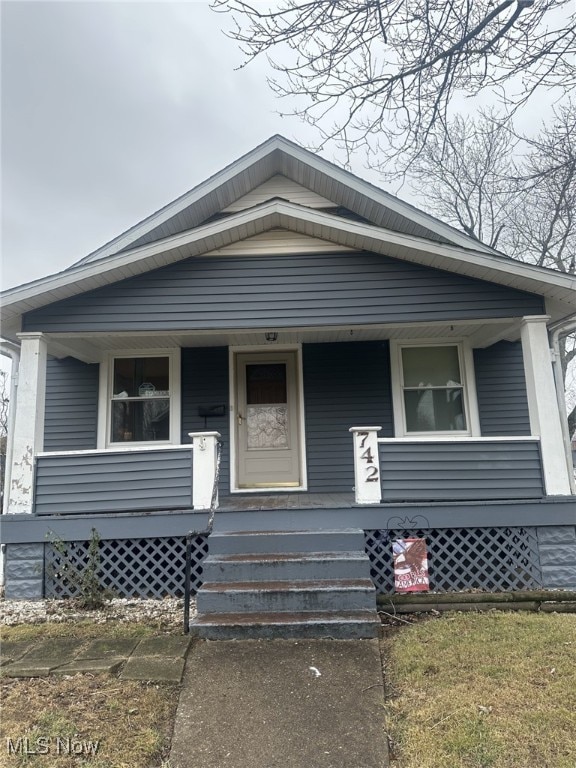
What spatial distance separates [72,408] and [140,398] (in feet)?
3.85

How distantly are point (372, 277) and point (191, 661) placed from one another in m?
4.28

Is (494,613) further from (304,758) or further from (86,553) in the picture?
(86,553)

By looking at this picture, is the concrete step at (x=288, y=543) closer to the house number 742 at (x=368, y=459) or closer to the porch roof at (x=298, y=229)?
the house number 742 at (x=368, y=459)

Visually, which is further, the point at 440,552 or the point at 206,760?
the point at 440,552

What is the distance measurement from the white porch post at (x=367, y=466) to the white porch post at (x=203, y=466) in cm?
157

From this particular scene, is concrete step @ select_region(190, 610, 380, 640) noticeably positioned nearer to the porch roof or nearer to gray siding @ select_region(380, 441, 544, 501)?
gray siding @ select_region(380, 441, 544, 501)

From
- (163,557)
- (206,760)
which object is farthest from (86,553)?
(206,760)

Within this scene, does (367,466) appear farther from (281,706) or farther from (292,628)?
(281,706)

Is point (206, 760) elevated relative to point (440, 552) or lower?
lower

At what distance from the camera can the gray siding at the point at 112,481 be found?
17.9ft

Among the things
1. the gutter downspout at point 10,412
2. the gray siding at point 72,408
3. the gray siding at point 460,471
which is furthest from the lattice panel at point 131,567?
the gray siding at point 460,471

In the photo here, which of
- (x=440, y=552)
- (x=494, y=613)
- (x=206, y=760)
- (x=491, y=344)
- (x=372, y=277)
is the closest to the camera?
(x=206, y=760)

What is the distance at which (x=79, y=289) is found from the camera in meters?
5.55

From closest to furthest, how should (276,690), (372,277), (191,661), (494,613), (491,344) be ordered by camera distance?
(276,690) → (191,661) → (494,613) → (372,277) → (491,344)
